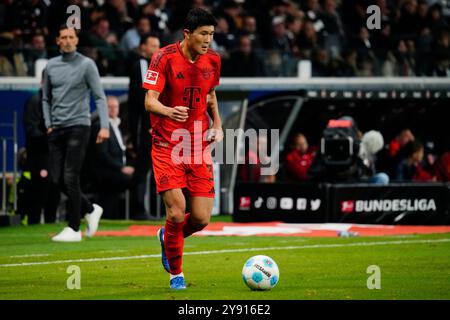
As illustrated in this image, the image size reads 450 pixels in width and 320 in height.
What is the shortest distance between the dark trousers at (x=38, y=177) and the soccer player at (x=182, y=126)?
24.5ft

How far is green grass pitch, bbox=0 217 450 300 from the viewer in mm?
9211

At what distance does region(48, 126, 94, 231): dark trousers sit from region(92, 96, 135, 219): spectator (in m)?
3.96

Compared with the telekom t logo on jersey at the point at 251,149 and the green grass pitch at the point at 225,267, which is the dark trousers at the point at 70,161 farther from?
the telekom t logo on jersey at the point at 251,149

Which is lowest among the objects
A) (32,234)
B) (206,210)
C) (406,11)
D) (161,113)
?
(32,234)

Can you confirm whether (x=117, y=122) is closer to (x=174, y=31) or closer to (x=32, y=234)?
(x=32, y=234)

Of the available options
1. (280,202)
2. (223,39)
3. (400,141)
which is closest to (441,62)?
(400,141)

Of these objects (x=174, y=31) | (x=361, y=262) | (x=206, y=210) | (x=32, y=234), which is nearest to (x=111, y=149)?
(x=32, y=234)

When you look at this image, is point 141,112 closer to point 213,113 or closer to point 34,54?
point 34,54

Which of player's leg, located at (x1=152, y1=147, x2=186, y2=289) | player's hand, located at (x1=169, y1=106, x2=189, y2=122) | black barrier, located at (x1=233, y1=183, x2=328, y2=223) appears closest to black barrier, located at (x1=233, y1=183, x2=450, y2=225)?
black barrier, located at (x1=233, y1=183, x2=328, y2=223)

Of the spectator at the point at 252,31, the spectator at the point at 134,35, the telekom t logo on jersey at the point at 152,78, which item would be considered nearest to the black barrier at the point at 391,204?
the spectator at the point at 134,35

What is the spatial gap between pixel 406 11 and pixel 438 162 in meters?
4.94

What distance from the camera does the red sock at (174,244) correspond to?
949 centimetres

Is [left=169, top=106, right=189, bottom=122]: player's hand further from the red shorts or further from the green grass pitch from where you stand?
the green grass pitch
